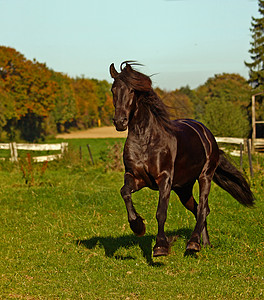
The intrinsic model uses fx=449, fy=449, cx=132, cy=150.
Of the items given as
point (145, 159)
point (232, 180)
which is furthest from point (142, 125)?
point (232, 180)

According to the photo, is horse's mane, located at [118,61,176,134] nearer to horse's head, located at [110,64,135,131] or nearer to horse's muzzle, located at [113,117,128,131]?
horse's head, located at [110,64,135,131]

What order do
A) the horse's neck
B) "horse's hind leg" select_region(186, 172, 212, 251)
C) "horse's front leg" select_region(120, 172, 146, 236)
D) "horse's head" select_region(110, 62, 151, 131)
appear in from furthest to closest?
1. "horse's hind leg" select_region(186, 172, 212, 251)
2. the horse's neck
3. "horse's front leg" select_region(120, 172, 146, 236)
4. "horse's head" select_region(110, 62, 151, 131)

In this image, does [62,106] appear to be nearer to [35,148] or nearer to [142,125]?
[35,148]

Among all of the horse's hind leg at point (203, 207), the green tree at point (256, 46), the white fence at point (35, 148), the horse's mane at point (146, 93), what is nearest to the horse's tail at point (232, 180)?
the horse's hind leg at point (203, 207)

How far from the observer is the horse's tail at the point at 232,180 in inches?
323

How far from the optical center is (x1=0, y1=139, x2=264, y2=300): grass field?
18.5 feet

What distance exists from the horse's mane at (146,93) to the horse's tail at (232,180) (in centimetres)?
204

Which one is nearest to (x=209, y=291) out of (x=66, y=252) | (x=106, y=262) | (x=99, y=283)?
(x=99, y=283)

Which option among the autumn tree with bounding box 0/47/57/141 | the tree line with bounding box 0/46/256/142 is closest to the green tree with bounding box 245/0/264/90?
the tree line with bounding box 0/46/256/142

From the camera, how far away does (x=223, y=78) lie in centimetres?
10231

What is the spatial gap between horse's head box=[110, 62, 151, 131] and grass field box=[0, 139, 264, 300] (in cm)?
218

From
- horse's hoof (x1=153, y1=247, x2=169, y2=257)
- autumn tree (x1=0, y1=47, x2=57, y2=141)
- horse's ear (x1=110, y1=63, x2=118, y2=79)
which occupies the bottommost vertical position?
horse's hoof (x1=153, y1=247, x2=169, y2=257)

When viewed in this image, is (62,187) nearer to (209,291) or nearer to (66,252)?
(66,252)

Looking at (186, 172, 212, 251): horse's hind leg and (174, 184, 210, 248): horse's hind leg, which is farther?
(174, 184, 210, 248): horse's hind leg
